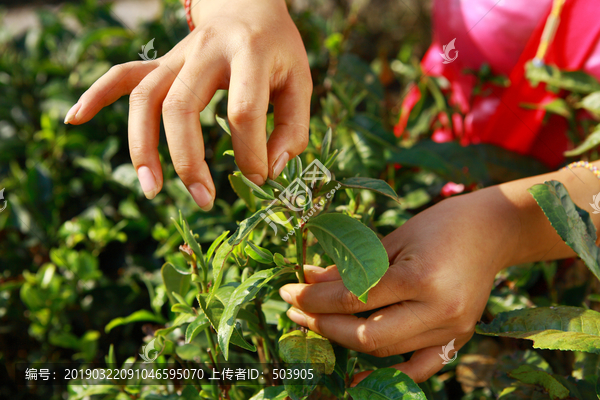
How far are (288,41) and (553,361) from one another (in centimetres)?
96

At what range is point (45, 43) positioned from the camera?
A: 6.48 ft

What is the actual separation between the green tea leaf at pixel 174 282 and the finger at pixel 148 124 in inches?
11.2

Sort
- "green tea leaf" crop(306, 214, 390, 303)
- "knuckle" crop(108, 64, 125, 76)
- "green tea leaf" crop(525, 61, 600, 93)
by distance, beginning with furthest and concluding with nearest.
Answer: "green tea leaf" crop(525, 61, 600, 93) → "knuckle" crop(108, 64, 125, 76) → "green tea leaf" crop(306, 214, 390, 303)

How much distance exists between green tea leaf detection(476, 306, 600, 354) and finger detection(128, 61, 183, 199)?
58cm

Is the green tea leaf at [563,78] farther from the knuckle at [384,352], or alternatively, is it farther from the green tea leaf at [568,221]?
the knuckle at [384,352]

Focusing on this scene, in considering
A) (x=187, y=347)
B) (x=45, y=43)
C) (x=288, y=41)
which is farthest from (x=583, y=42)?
(x=45, y=43)

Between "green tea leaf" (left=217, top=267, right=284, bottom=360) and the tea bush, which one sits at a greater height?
"green tea leaf" (left=217, top=267, right=284, bottom=360)

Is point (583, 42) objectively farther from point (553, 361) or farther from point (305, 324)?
point (305, 324)

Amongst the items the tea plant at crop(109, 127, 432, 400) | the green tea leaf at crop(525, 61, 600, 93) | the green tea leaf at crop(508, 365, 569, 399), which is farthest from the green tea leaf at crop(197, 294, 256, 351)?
the green tea leaf at crop(525, 61, 600, 93)

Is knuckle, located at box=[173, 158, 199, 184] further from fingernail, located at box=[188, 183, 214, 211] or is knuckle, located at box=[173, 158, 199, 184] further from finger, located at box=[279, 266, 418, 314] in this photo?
finger, located at box=[279, 266, 418, 314]

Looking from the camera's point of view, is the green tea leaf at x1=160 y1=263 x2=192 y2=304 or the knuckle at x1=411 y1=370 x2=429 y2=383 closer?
the knuckle at x1=411 y1=370 x2=429 y2=383

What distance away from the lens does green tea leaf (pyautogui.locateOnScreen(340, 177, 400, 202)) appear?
0.65 m

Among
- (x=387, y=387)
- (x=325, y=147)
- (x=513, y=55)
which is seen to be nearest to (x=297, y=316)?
(x=387, y=387)

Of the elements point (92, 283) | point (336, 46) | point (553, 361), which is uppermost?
point (336, 46)
